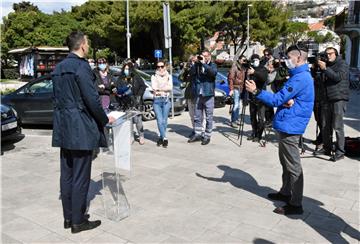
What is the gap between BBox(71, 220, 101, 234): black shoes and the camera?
425 centimetres

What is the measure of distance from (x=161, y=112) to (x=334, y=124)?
3398 millimetres

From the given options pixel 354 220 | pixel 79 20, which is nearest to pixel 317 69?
pixel 354 220

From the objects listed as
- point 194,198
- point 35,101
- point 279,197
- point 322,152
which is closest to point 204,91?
point 322,152

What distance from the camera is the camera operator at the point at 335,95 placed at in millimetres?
6777

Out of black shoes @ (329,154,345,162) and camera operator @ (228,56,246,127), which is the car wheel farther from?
black shoes @ (329,154,345,162)

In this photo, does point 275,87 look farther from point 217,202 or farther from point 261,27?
point 261,27

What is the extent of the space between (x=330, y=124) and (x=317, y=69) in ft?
3.34

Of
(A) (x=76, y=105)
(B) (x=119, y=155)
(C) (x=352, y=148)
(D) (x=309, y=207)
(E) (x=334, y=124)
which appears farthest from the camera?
(C) (x=352, y=148)

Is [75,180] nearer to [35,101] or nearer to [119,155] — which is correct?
[119,155]

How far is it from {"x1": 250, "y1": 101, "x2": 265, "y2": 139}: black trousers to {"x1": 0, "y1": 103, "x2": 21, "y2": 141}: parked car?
5.25 metres

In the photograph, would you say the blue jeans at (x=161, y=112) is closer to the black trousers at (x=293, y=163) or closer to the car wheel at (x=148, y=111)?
the car wheel at (x=148, y=111)

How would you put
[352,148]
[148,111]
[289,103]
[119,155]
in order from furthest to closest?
[148,111]
[352,148]
[119,155]
[289,103]

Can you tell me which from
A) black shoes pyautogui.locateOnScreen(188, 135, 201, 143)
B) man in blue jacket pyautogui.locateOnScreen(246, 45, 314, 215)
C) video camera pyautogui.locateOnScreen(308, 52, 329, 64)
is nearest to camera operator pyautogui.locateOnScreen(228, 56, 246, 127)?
black shoes pyautogui.locateOnScreen(188, 135, 201, 143)

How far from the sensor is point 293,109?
4.52 m
